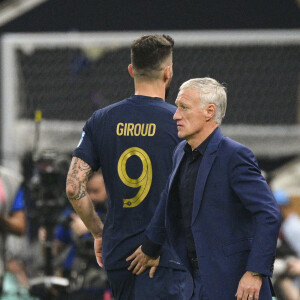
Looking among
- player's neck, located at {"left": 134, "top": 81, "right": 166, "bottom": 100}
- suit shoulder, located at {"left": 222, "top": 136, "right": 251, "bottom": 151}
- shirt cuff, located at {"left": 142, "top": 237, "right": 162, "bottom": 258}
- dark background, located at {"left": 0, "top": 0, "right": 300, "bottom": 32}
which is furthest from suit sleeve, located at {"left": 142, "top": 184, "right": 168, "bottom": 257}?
dark background, located at {"left": 0, "top": 0, "right": 300, "bottom": 32}

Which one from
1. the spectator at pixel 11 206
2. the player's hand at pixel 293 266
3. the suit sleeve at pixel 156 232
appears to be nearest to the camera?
the suit sleeve at pixel 156 232

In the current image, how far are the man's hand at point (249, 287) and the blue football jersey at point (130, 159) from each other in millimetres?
811

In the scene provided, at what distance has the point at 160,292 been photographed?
4445mm

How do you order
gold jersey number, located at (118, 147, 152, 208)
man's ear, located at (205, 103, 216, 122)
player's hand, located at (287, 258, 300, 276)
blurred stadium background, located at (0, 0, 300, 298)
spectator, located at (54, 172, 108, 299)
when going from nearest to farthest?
man's ear, located at (205, 103, 216, 122)
gold jersey number, located at (118, 147, 152, 208)
spectator, located at (54, 172, 108, 299)
player's hand, located at (287, 258, 300, 276)
blurred stadium background, located at (0, 0, 300, 298)

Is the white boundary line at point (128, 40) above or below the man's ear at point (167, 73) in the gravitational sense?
below

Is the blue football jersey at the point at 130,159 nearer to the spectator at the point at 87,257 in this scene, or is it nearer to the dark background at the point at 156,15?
the spectator at the point at 87,257

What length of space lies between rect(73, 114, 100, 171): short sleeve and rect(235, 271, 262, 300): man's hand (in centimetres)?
120

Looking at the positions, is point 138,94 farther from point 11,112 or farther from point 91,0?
point 91,0

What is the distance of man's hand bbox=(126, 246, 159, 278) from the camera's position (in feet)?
14.4

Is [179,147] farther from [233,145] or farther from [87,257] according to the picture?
[87,257]

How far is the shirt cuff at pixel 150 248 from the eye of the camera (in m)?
4.31

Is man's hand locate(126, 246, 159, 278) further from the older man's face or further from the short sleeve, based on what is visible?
the older man's face

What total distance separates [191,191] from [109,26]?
8981 millimetres

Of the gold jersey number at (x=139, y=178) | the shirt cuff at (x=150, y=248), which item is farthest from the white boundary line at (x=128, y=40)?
the shirt cuff at (x=150, y=248)
